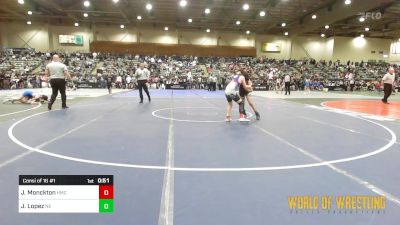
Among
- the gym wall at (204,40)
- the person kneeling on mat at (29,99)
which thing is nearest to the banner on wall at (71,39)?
the gym wall at (204,40)

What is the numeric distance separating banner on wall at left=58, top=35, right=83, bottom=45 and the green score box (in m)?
40.4

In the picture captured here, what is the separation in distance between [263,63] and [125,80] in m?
17.9

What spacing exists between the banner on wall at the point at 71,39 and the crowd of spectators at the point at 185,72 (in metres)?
4.26

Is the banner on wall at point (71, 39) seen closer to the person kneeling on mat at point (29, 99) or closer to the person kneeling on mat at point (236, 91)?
the person kneeling on mat at point (29, 99)

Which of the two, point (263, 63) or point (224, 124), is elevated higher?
point (263, 63)

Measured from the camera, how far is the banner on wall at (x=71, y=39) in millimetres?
38594

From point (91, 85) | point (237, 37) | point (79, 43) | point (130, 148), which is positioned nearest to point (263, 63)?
point (237, 37)

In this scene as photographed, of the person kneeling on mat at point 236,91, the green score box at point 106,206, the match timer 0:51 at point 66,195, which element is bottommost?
the green score box at point 106,206

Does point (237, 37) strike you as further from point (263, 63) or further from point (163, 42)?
point (163, 42)

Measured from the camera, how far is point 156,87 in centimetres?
2900

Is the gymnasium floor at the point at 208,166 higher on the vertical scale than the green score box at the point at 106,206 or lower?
lower

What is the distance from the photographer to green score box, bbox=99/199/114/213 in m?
2.59

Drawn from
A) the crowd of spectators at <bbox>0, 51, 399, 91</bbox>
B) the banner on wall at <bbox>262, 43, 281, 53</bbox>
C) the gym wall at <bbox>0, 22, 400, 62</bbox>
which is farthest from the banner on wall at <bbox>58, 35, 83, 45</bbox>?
the banner on wall at <bbox>262, 43, 281, 53</bbox>

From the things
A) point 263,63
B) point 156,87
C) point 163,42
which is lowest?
point 156,87
